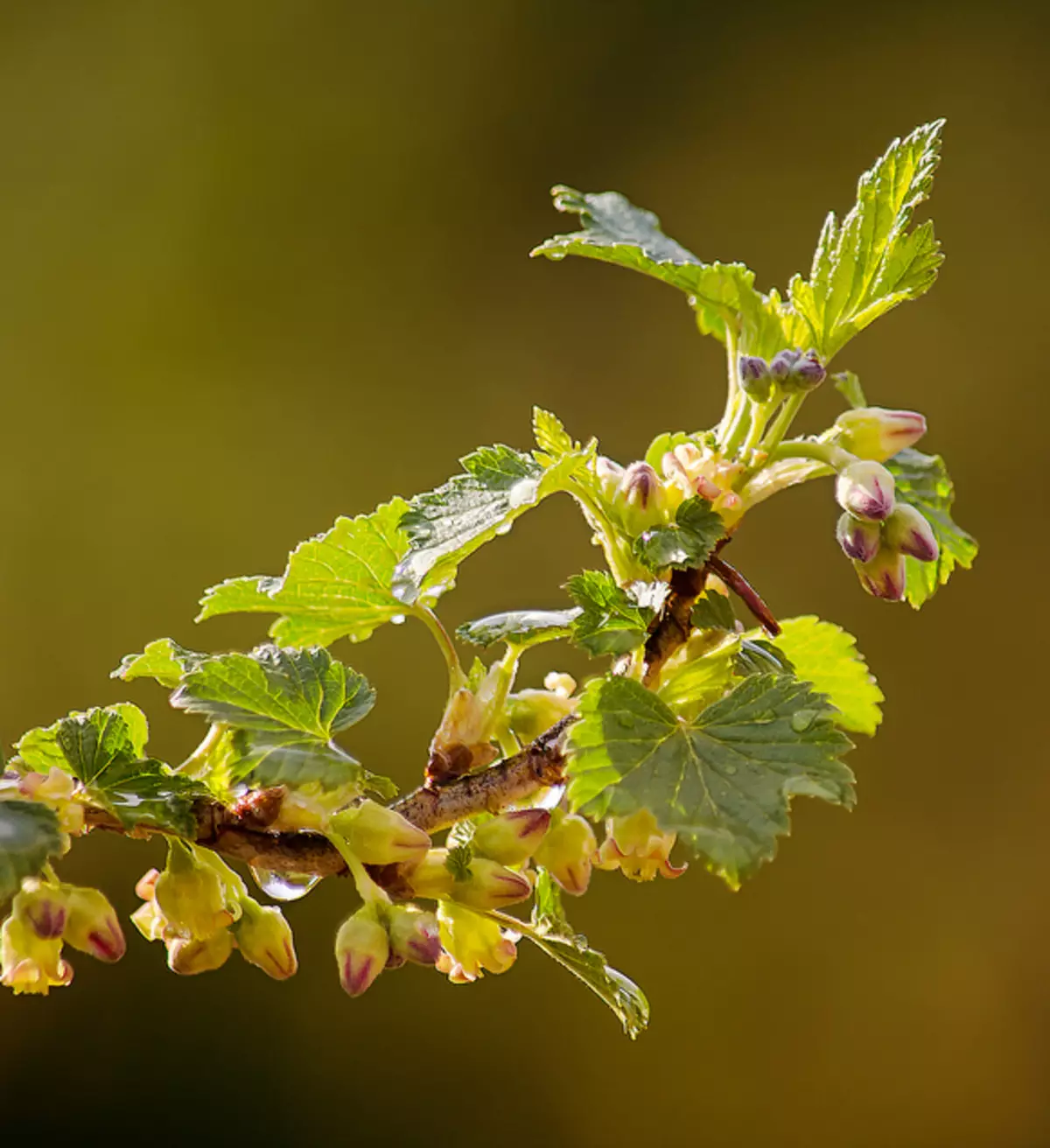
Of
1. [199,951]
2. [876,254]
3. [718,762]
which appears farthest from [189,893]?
[876,254]

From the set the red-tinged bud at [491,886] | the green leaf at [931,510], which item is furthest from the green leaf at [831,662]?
the red-tinged bud at [491,886]

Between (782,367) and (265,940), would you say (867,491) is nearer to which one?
(782,367)

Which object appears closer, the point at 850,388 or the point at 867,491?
the point at 867,491

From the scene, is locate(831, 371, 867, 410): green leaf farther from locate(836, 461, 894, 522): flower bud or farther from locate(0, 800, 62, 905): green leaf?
locate(0, 800, 62, 905): green leaf

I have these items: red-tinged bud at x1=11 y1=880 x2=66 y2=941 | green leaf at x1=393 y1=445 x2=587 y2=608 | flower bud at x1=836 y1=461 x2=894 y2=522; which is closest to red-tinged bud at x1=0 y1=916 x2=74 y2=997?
red-tinged bud at x1=11 y1=880 x2=66 y2=941

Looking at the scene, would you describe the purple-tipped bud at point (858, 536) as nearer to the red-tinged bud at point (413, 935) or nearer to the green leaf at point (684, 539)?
Result: the green leaf at point (684, 539)
